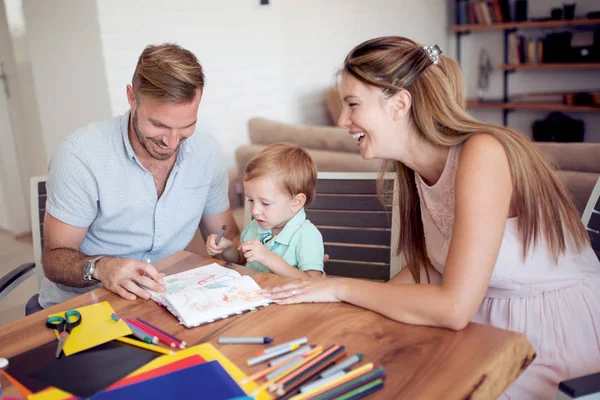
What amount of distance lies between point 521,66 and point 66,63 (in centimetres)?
439

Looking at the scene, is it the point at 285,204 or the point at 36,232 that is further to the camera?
the point at 36,232

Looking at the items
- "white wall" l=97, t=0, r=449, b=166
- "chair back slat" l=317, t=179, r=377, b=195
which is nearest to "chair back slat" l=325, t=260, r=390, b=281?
"chair back slat" l=317, t=179, r=377, b=195

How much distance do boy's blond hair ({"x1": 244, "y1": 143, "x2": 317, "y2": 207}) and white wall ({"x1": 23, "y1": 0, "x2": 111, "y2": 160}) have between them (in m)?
1.80

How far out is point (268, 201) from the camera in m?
1.80

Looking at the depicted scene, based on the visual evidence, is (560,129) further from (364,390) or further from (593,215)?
(364,390)

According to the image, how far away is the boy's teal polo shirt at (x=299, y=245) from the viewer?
1788 millimetres

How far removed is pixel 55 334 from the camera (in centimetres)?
122

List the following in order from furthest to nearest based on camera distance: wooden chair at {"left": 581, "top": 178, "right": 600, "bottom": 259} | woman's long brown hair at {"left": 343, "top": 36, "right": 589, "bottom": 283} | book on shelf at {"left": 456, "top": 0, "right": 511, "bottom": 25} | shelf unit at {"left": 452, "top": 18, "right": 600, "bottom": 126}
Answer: book on shelf at {"left": 456, "top": 0, "right": 511, "bottom": 25}, shelf unit at {"left": 452, "top": 18, "right": 600, "bottom": 126}, wooden chair at {"left": 581, "top": 178, "right": 600, "bottom": 259}, woman's long brown hair at {"left": 343, "top": 36, "right": 589, "bottom": 283}

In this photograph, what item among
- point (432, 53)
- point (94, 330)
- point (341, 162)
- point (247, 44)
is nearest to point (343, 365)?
point (94, 330)

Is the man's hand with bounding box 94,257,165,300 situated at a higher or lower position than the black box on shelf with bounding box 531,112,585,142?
higher

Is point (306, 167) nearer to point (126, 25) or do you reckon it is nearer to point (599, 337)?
point (599, 337)

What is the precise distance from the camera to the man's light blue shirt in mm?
1797

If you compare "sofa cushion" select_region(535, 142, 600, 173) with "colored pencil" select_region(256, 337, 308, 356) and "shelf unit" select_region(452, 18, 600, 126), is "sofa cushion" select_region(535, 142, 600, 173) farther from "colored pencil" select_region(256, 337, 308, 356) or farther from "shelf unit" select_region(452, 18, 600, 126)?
"shelf unit" select_region(452, 18, 600, 126)

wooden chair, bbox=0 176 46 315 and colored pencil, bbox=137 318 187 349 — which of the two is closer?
colored pencil, bbox=137 318 187 349
